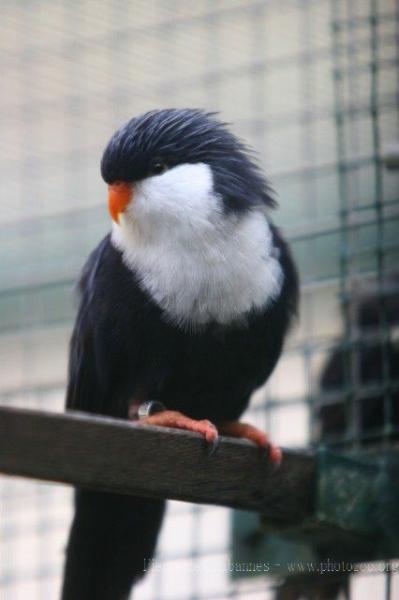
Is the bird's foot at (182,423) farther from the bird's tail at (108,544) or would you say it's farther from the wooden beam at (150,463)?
the bird's tail at (108,544)

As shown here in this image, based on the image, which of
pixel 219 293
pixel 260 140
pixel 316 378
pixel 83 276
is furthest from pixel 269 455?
pixel 260 140

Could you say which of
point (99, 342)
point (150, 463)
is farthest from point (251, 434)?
point (150, 463)

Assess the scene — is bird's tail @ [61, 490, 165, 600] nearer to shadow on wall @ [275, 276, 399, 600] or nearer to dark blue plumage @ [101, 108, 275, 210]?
shadow on wall @ [275, 276, 399, 600]

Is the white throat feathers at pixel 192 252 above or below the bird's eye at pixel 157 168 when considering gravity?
below

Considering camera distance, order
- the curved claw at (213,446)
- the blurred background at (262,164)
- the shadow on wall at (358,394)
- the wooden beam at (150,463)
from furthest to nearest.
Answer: the blurred background at (262,164)
the shadow on wall at (358,394)
the curved claw at (213,446)
the wooden beam at (150,463)

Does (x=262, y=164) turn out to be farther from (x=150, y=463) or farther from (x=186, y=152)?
(x=150, y=463)

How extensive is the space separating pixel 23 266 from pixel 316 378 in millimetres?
1191

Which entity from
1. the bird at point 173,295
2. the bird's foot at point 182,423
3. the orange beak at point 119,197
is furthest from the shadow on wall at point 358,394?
the orange beak at point 119,197

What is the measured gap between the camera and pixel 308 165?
12.7 feet

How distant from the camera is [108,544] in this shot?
2719mm

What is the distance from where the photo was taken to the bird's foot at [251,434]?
2.55 metres

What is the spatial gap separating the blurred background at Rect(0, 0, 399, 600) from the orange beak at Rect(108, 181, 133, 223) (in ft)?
2.53

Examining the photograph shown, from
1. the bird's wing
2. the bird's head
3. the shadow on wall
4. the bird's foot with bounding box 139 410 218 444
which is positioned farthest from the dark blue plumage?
the shadow on wall

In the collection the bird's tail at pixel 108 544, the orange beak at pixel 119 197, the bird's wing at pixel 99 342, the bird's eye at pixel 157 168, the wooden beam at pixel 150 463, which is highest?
the bird's eye at pixel 157 168
